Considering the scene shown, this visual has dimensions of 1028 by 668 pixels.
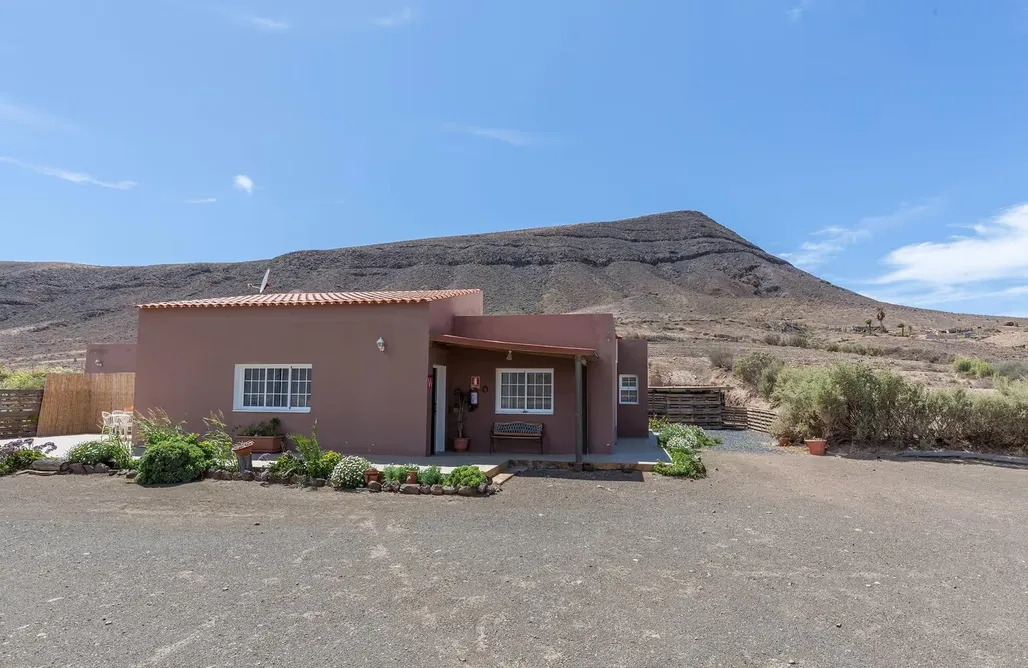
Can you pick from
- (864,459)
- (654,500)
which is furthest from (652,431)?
(654,500)

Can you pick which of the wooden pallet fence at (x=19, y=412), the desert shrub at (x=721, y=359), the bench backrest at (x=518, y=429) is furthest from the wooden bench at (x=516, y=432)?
the desert shrub at (x=721, y=359)

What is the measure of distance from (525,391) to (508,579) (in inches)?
295

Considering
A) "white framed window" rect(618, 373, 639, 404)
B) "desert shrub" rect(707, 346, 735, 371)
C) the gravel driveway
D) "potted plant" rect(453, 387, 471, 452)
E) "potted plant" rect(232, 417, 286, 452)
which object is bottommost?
the gravel driveway

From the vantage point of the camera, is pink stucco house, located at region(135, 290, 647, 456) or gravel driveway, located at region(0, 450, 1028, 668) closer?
gravel driveway, located at region(0, 450, 1028, 668)

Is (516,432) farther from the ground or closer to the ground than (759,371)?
closer to the ground

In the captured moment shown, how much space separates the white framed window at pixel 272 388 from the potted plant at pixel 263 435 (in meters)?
0.29

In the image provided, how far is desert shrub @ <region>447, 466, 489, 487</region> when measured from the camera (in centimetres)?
899

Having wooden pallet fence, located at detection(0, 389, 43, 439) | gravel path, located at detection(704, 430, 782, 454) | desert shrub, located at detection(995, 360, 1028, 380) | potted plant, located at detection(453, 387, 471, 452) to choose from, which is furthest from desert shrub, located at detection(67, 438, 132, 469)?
desert shrub, located at detection(995, 360, 1028, 380)

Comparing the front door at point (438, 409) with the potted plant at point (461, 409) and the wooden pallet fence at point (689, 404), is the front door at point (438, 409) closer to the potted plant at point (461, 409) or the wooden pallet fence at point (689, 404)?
the potted plant at point (461, 409)

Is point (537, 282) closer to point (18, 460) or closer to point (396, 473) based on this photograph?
point (18, 460)

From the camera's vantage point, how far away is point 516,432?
12.3m

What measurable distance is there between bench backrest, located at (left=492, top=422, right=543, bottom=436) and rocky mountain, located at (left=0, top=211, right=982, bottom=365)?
31.3 meters

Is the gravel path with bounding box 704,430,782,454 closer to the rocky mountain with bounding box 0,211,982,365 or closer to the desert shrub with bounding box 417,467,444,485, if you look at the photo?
the desert shrub with bounding box 417,467,444,485

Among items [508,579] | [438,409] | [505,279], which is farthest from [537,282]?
[508,579]
